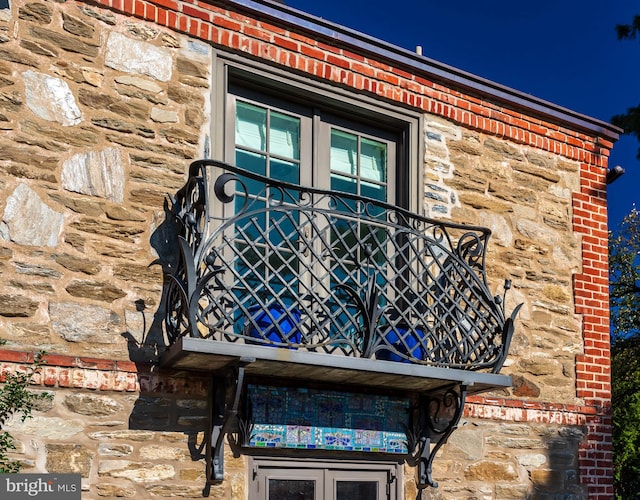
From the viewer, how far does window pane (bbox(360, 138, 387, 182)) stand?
24.6 ft

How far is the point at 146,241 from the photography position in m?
6.11

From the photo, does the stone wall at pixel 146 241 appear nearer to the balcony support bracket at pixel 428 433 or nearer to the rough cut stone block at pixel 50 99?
the rough cut stone block at pixel 50 99

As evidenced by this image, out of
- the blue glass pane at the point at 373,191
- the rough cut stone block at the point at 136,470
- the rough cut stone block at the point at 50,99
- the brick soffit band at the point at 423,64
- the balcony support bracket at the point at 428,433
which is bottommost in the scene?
the rough cut stone block at the point at 136,470

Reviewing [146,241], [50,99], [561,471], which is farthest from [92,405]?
[561,471]

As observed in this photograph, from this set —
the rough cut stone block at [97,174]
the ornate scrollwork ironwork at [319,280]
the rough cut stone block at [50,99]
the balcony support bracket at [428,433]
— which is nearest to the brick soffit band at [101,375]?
the ornate scrollwork ironwork at [319,280]

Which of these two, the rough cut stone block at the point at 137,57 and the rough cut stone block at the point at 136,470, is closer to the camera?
the rough cut stone block at the point at 136,470

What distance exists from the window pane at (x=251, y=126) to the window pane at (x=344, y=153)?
62 centimetres

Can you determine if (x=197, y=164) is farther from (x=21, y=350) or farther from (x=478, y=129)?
(x=478, y=129)

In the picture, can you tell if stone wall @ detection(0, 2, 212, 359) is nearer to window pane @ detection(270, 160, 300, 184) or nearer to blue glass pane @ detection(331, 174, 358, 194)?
window pane @ detection(270, 160, 300, 184)

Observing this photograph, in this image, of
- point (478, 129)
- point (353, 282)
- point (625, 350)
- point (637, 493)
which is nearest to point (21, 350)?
point (353, 282)

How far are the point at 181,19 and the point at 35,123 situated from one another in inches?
52.6

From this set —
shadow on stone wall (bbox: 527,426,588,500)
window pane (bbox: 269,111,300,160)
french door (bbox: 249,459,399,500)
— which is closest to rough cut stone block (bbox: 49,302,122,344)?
french door (bbox: 249,459,399,500)

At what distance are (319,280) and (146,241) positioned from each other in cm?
114

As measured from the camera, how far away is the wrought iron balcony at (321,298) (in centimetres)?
582
